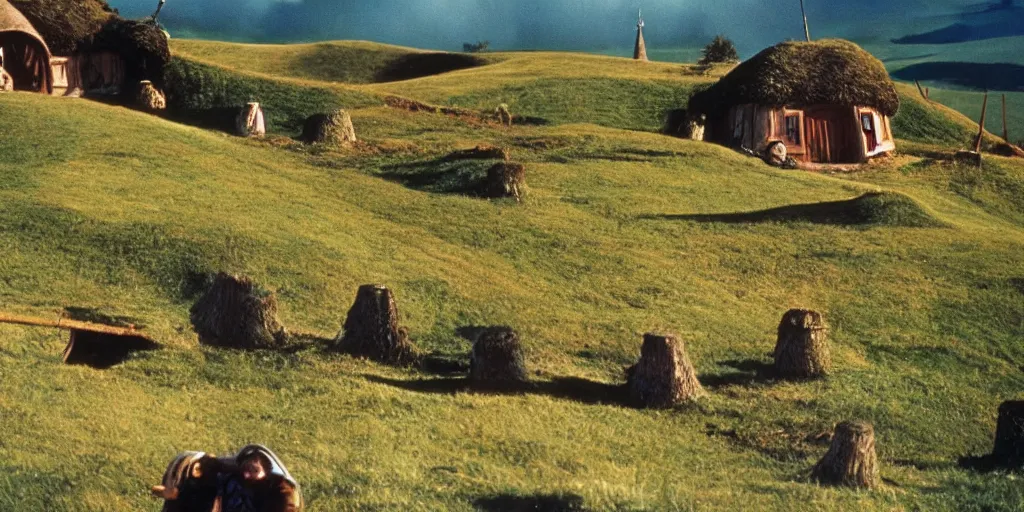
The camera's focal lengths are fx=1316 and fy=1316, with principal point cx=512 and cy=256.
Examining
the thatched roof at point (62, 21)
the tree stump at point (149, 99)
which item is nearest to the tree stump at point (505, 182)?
the tree stump at point (149, 99)

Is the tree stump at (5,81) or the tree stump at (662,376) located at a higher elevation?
the tree stump at (5,81)

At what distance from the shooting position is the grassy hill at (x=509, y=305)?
50.8 ft

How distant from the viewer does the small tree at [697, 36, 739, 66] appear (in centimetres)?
8425

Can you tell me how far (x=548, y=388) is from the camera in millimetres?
20812

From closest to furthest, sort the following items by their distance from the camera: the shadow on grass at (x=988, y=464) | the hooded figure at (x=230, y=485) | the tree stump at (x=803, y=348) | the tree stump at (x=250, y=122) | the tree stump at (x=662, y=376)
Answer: the hooded figure at (x=230, y=485) → the shadow on grass at (x=988, y=464) → the tree stump at (x=662, y=376) → the tree stump at (x=803, y=348) → the tree stump at (x=250, y=122)

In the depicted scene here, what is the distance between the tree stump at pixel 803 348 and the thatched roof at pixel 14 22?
3947 centimetres

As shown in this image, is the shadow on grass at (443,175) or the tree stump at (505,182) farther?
the shadow on grass at (443,175)

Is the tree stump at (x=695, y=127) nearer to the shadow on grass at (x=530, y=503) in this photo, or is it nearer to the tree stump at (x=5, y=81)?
the tree stump at (x=5, y=81)

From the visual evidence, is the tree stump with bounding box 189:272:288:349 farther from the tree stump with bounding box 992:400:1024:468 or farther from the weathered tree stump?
the weathered tree stump

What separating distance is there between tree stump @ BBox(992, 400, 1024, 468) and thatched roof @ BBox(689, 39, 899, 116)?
36345 mm

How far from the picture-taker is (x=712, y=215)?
120 ft

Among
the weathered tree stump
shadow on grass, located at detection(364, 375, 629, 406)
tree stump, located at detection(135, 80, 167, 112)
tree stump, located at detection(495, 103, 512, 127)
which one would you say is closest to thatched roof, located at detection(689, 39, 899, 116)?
the weathered tree stump

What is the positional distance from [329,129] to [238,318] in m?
23.9

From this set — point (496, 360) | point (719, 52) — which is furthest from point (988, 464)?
point (719, 52)
